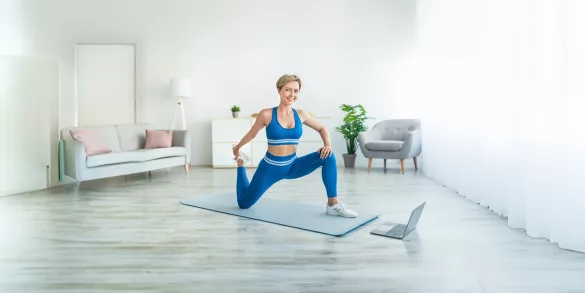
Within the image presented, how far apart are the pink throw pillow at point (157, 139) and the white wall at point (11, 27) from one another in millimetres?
2240

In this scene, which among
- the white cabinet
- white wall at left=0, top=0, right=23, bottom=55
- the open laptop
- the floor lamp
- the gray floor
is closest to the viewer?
the gray floor

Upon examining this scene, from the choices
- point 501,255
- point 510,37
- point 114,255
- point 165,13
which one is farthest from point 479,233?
point 165,13

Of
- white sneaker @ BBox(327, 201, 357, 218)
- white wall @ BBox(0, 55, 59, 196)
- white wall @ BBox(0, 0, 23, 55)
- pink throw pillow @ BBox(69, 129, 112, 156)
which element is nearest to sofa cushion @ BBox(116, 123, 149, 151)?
pink throw pillow @ BBox(69, 129, 112, 156)

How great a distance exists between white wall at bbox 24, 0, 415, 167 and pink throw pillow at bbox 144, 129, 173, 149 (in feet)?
3.92

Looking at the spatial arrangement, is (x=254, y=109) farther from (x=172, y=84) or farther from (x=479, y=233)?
(x=479, y=233)

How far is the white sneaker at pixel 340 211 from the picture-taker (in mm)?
3270

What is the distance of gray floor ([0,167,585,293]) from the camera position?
1994mm

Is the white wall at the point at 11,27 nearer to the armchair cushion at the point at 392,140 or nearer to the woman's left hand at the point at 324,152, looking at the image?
the woman's left hand at the point at 324,152

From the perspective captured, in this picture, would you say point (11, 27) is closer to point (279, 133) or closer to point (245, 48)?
point (245, 48)

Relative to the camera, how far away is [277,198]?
419 cm

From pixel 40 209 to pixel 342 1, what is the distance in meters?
5.74

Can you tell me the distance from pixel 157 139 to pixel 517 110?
190 inches

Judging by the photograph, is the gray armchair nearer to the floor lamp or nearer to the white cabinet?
the white cabinet

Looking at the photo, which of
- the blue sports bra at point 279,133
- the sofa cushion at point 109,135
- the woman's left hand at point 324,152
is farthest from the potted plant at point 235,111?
the woman's left hand at point 324,152
